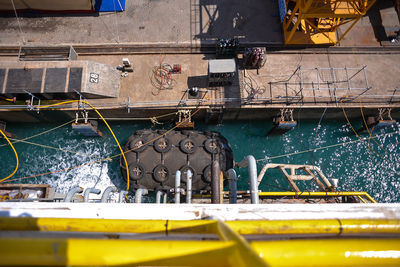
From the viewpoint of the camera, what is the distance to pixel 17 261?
5.22 ft

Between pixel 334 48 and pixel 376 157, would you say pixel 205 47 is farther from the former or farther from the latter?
pixel 376 157

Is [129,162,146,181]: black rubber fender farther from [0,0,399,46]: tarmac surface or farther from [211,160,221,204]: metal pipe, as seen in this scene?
[0,0,399,46]: tarmac surface

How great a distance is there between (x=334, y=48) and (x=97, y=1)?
61.6 feet

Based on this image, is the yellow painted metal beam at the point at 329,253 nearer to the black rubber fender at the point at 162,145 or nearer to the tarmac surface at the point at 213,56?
the black rubber fender at the point at 162,145

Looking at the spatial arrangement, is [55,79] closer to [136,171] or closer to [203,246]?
[136,171]

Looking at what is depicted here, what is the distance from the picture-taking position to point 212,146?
13.1m

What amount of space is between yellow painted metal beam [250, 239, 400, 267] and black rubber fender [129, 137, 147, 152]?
39.4ft

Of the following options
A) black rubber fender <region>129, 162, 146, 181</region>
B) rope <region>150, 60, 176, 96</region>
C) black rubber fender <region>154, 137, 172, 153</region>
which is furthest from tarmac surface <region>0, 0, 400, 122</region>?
black rubber fender <region>129, 162, 146, 181</region>

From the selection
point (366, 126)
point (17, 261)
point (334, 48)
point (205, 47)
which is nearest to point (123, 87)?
point (205, 47)

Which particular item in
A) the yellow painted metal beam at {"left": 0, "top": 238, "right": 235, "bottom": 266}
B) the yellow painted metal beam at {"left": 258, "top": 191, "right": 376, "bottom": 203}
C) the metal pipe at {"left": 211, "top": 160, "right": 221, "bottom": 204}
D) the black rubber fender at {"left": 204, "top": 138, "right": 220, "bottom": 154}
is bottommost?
the yellow painted metal beam at {"left": 258, "top": 191, "right": 376, "bottom": 203}

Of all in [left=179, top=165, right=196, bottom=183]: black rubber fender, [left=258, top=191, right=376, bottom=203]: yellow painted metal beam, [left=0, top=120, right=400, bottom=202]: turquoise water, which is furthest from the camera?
[left=0, top=120, right=400, bottom=202]: turquoise water

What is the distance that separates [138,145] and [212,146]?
5.01 metres

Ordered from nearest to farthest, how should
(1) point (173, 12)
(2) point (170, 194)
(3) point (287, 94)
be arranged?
(2) point (170, 194) < (3) point (287, 94) < (1) point (173, 12)

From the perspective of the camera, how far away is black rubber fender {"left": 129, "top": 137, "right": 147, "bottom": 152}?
43.1 feet
